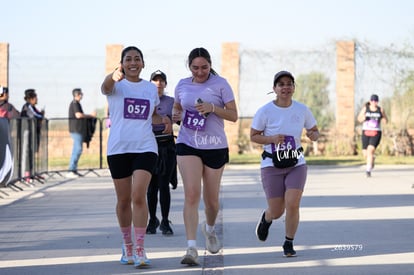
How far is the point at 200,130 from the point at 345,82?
24871 mm

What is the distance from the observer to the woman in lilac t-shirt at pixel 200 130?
9.70 meters

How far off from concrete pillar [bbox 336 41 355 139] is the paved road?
46.8ft

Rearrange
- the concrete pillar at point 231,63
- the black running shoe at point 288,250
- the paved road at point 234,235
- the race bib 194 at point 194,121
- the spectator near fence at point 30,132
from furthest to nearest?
the concrete pillar at point 231,63 < the spectator near fence at point 30,132 < the black running shoe at point 288,250 < the race bib 194 at point 194,121 < the paved road at point 234,235

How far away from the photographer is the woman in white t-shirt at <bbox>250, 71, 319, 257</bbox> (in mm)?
10016

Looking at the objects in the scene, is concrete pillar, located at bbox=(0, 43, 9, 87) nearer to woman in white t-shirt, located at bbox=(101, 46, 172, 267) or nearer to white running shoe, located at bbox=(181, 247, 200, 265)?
woman in white t-shirt, located at bbox=(101, 46, 172, 267)

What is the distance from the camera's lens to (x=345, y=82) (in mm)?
34156

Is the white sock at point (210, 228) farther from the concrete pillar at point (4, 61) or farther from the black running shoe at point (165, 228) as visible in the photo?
the concrete pillar at point (4, 61)

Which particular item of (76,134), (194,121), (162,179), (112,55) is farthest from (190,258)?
(112,55)

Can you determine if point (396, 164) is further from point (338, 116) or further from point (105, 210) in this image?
point (105, 210)

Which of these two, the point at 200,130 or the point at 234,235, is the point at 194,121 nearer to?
the point at 200,130

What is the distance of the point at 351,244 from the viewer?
10.8m

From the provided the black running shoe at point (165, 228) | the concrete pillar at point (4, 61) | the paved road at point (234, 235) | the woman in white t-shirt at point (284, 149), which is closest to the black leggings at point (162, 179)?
the black running shoe at point (165, 228)

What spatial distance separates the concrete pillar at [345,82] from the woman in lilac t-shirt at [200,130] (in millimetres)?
24392

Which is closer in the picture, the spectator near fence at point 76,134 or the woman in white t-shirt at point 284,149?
the woman in white t-shirt at point 284,149
